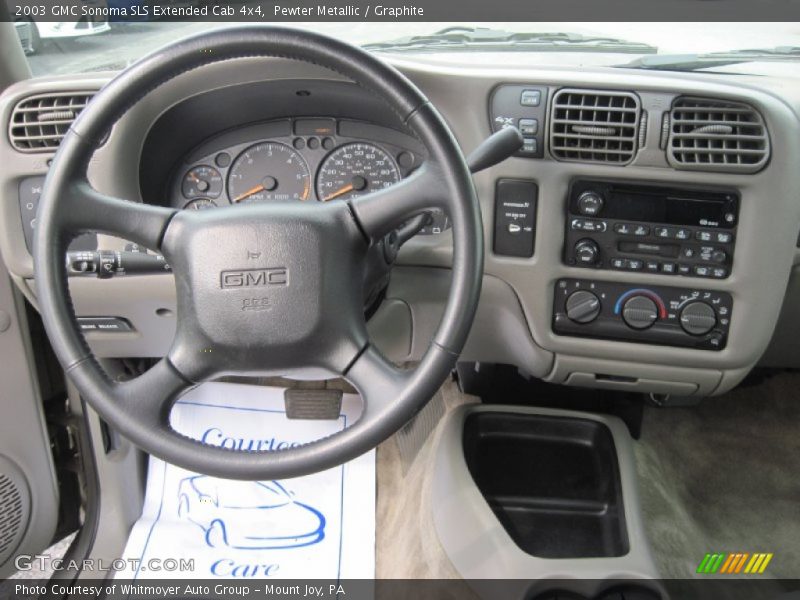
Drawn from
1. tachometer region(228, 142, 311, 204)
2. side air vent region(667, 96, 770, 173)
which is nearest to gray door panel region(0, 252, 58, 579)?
tachometer region(228, 142, 311, 204)

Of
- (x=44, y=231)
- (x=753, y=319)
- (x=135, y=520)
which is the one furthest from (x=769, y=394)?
(x=44, y=231)

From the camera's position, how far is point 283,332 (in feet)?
2.96

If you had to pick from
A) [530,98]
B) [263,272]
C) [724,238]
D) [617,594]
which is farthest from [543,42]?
[617,594]

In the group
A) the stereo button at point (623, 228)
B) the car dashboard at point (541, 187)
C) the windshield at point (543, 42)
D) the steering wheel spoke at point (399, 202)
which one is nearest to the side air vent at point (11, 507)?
the car dashboard at point (541, 187)

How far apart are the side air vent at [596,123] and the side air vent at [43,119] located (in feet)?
2.49

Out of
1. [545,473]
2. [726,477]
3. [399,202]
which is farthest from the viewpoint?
[726,477]

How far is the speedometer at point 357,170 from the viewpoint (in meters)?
1.25

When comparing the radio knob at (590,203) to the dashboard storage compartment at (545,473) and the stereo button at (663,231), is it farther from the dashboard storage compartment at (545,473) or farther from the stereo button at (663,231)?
the dashboard storage compartment at (545,473)

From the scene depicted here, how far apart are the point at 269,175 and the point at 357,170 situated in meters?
0.16

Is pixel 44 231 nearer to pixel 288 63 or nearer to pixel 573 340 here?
pixel 288 63

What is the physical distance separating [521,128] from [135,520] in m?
1.17

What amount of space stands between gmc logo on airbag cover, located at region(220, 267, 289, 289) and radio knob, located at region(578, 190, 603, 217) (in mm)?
507

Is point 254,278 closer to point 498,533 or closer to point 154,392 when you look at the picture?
point 154,392

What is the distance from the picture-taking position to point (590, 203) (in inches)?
45.1
